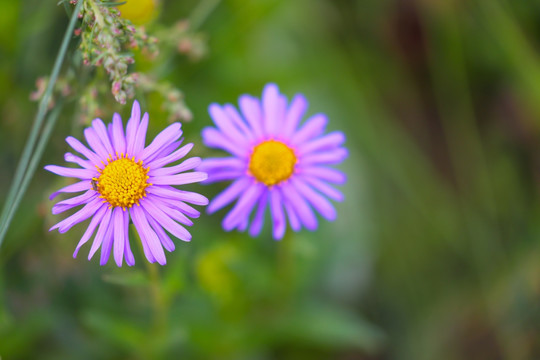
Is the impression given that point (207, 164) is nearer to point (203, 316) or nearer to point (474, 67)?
point (203, 316)

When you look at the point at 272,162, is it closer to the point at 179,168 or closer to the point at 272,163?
the point at 272,163

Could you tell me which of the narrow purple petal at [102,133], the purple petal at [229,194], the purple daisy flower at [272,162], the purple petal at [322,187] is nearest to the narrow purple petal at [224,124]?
the purple daisy flower at [272,162]

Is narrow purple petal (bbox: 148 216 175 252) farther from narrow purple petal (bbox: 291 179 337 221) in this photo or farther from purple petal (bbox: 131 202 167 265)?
narrow purple petal (bbox: 291 179 337 221)

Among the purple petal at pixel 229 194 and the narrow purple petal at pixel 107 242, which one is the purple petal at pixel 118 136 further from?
the purple petal at pixel 229 194

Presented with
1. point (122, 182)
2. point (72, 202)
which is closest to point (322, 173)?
point (122, 182)

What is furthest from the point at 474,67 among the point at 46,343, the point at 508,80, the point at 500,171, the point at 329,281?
the point at 46,343

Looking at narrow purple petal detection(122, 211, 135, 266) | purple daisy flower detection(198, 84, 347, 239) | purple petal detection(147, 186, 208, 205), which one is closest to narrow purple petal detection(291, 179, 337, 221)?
purple daisy flower detection(198, 84, 347, 239)
